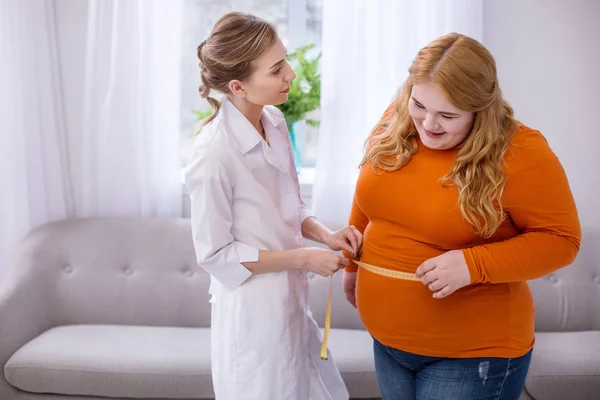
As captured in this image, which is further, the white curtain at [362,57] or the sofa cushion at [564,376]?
the white curtain at [362,57]

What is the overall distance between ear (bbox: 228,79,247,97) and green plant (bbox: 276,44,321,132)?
1376 millimetres

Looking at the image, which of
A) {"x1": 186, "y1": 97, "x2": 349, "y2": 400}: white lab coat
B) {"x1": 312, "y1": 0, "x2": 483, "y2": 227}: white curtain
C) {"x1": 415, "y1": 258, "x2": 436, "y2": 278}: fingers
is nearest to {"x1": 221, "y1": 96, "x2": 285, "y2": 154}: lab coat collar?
{"x1": 186, "y1": 97, "x2": 349, "y2": 400}: white lab coat

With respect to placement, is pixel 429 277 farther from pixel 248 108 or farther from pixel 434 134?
pixel 248 108

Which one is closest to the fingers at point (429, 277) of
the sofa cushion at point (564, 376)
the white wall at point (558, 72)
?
the sofa cushion at point (564, 376)

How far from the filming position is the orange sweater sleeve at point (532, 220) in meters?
1.47

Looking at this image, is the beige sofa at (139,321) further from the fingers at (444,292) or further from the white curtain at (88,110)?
the fingers at (444,292)

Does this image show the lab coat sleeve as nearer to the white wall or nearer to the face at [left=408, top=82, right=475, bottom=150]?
the face at [left=408, top=82, right=475, bottom=150]

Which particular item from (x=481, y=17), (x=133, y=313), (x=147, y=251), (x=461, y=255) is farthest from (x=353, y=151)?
(x=461, y=255)

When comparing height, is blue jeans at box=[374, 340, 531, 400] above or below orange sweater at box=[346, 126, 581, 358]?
below

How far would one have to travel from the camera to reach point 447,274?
1504 millimetres

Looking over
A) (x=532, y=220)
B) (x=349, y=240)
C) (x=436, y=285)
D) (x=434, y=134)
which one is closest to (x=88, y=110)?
(x=349, y=240)

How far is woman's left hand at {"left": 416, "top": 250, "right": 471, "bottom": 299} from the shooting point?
4.94 ft

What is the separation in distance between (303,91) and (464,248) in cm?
181

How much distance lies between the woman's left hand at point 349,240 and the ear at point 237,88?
46cm
